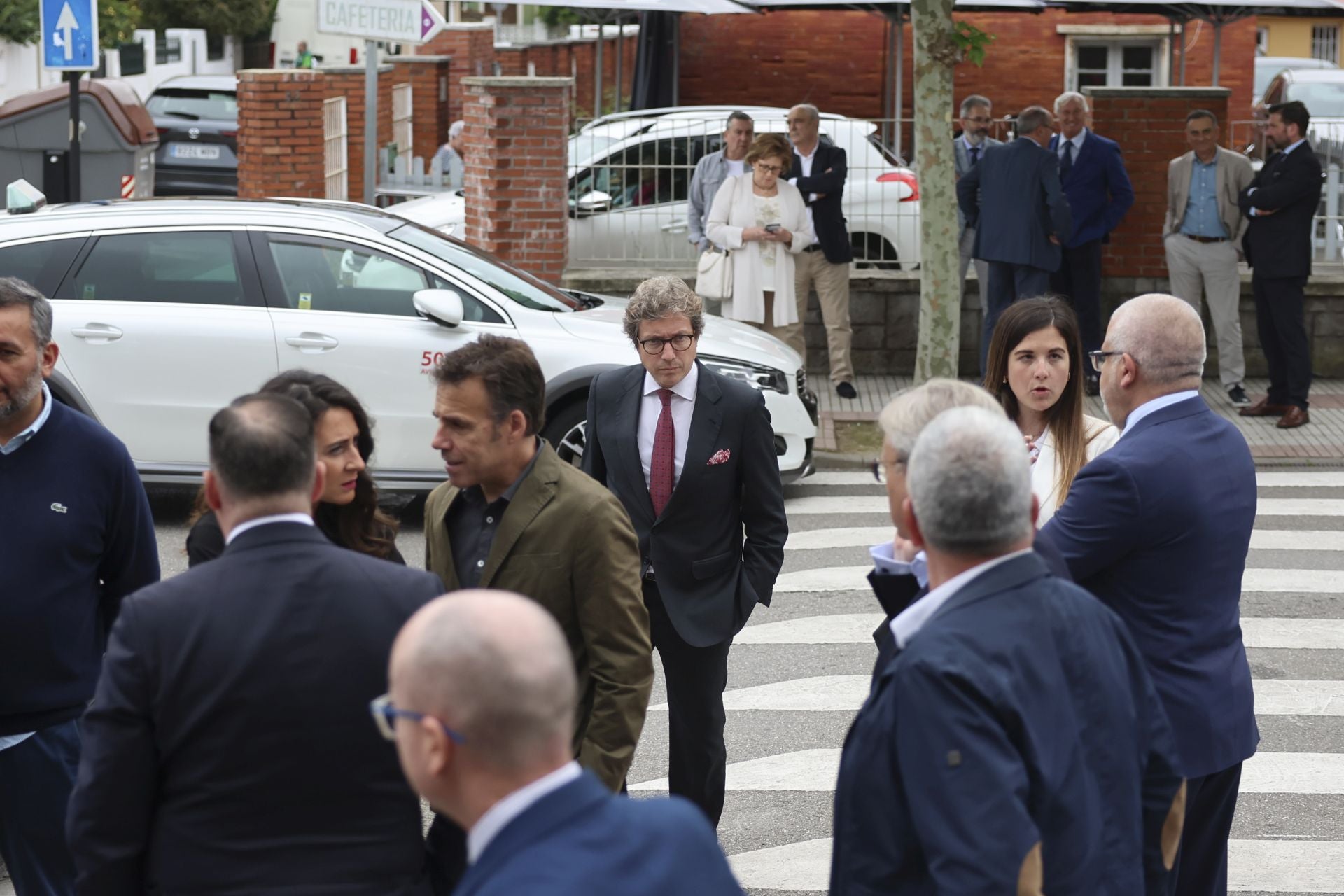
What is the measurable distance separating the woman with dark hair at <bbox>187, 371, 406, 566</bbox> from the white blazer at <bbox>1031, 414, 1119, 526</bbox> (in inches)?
67.2

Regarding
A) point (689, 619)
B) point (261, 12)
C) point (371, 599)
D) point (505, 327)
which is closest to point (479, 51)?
point (261, 12)

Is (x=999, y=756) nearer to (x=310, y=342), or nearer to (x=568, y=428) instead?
(x=568, y=428)

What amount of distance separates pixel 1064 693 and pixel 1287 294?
10.2 meters

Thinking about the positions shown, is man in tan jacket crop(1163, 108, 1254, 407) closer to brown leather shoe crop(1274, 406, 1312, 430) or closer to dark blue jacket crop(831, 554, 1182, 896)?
brown leather shoe crop(1274, 406, 1312, 430)

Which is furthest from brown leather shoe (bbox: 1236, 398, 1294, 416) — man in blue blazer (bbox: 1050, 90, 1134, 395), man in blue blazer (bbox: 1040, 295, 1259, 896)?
man in blue blazer (bbox: 1040, 295, 1259, 896)

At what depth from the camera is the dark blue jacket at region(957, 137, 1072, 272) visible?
12.4m

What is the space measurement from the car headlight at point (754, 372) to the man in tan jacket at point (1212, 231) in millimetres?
4526

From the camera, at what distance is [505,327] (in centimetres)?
927

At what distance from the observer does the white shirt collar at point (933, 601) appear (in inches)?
108

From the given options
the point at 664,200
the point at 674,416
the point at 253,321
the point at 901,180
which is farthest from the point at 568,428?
the point at 901,180

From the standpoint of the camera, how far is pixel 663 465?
5.12 meters

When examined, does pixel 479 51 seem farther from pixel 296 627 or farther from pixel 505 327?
pixel 296 627

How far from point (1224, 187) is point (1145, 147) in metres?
1.65

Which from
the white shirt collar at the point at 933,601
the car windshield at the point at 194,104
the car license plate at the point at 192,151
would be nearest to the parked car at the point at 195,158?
the car license plate at the point at 192,151
